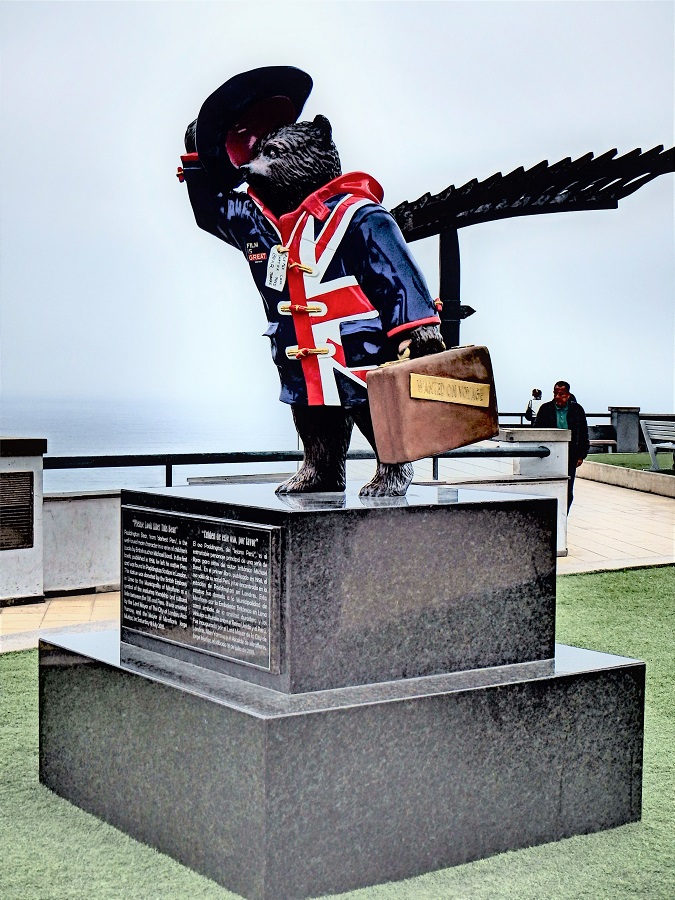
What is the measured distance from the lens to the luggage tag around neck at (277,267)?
317cm

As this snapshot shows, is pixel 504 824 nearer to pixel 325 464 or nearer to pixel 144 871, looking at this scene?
pixel 144 871

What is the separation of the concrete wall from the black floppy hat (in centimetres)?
292

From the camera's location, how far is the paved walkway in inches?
195

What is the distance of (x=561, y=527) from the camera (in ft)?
23.5

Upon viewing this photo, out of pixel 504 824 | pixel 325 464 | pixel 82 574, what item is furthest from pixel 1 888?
pixel 82 574

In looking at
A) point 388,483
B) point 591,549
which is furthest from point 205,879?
point 591,549

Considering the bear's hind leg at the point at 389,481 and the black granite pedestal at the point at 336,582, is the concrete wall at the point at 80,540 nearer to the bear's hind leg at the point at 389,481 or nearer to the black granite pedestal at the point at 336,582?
the black granite pedestal at the point at 336,582

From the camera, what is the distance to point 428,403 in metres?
2.82

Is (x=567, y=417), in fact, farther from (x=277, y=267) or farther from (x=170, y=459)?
(x=277, y=267)

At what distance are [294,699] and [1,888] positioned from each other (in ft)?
2.56

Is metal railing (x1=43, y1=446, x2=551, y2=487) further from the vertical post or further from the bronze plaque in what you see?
the bronze plaque

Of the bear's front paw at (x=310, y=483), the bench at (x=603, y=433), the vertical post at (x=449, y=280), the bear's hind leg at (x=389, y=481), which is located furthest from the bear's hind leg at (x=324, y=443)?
the bench at (x=603, y=433)

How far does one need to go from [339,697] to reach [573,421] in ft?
21.0

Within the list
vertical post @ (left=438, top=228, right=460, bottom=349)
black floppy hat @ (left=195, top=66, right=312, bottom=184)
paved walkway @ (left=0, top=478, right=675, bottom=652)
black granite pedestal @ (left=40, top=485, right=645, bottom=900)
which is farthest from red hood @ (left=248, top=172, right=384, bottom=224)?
vertical post @ (left=438, top=228, right=460, bottom=349)
